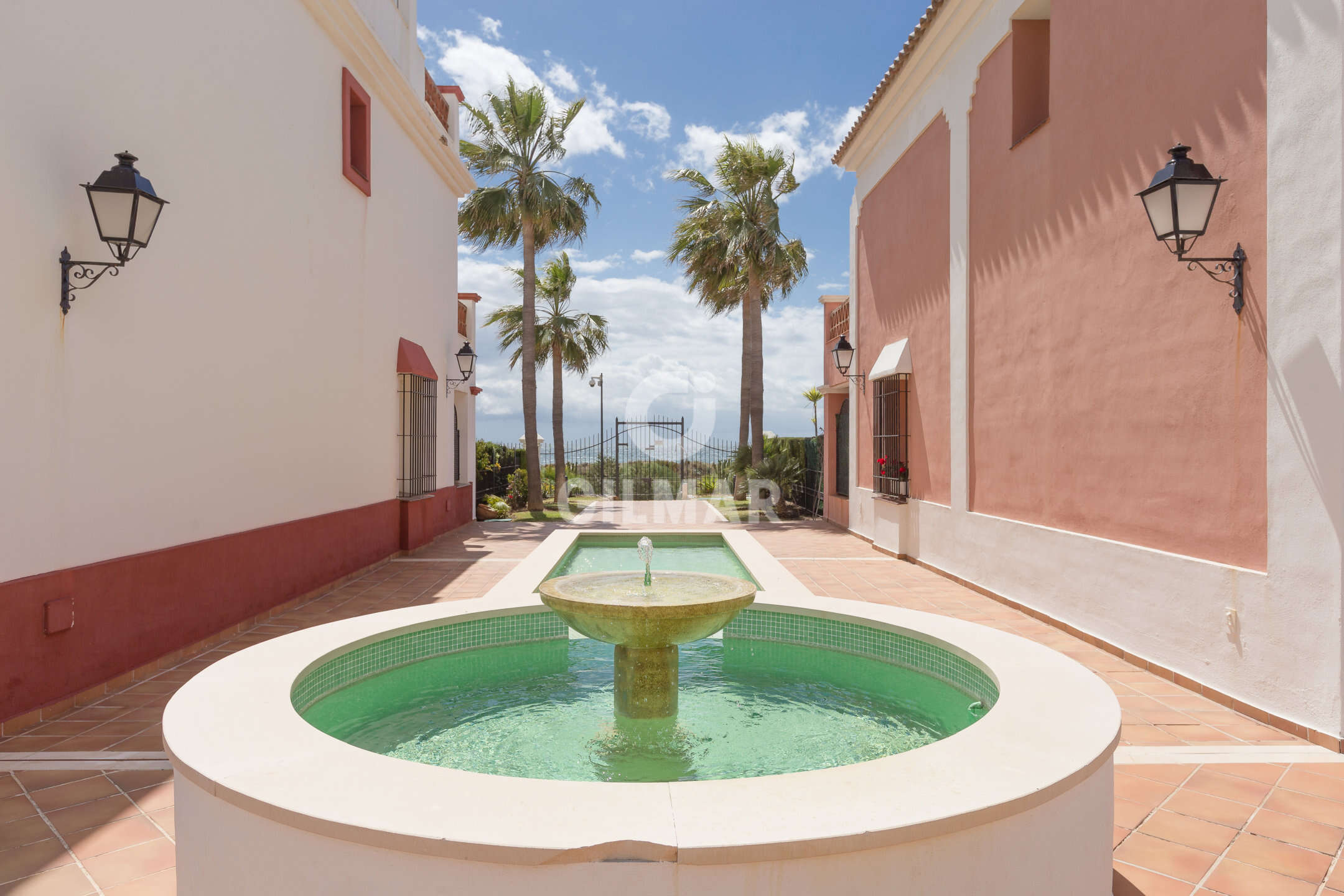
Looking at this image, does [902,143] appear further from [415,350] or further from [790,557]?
[415,350]

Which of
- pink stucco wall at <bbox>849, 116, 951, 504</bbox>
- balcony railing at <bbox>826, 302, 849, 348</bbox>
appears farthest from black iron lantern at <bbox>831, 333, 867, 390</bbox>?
balcony railing at <bbox>826, 302, 849, 348</bbox>

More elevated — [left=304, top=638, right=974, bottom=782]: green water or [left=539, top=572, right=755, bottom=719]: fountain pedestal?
[left=539, top=572, right=755, bottom=719]: fountain pedestal

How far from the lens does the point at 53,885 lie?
8.55 ft

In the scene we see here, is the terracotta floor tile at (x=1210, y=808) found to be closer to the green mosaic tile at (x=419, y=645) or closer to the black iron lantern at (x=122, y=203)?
the green mosaic tile at (x=419, y=645)

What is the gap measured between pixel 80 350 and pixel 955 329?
800cm

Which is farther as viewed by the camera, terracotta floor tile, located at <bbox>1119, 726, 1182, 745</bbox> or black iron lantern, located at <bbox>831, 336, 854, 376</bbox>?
black iron lantern, located at <bbox>831, 336, 854, 376</bbox>

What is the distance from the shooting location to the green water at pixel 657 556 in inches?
371

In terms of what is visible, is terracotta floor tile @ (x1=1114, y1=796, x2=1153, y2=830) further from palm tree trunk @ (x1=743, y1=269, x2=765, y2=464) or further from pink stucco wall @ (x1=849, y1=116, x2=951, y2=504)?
palm tree trunk @ (x1=743, y1=269, x2=765, y2=464)

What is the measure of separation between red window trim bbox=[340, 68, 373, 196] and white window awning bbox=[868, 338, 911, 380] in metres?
7.29

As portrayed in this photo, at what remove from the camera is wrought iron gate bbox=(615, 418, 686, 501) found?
69.6 ft

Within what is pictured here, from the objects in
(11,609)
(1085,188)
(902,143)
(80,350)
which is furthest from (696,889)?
(902,143)

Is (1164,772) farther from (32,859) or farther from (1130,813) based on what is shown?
(32,859)

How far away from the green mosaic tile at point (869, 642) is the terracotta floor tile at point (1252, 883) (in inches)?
39.1

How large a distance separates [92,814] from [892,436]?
9638mm
